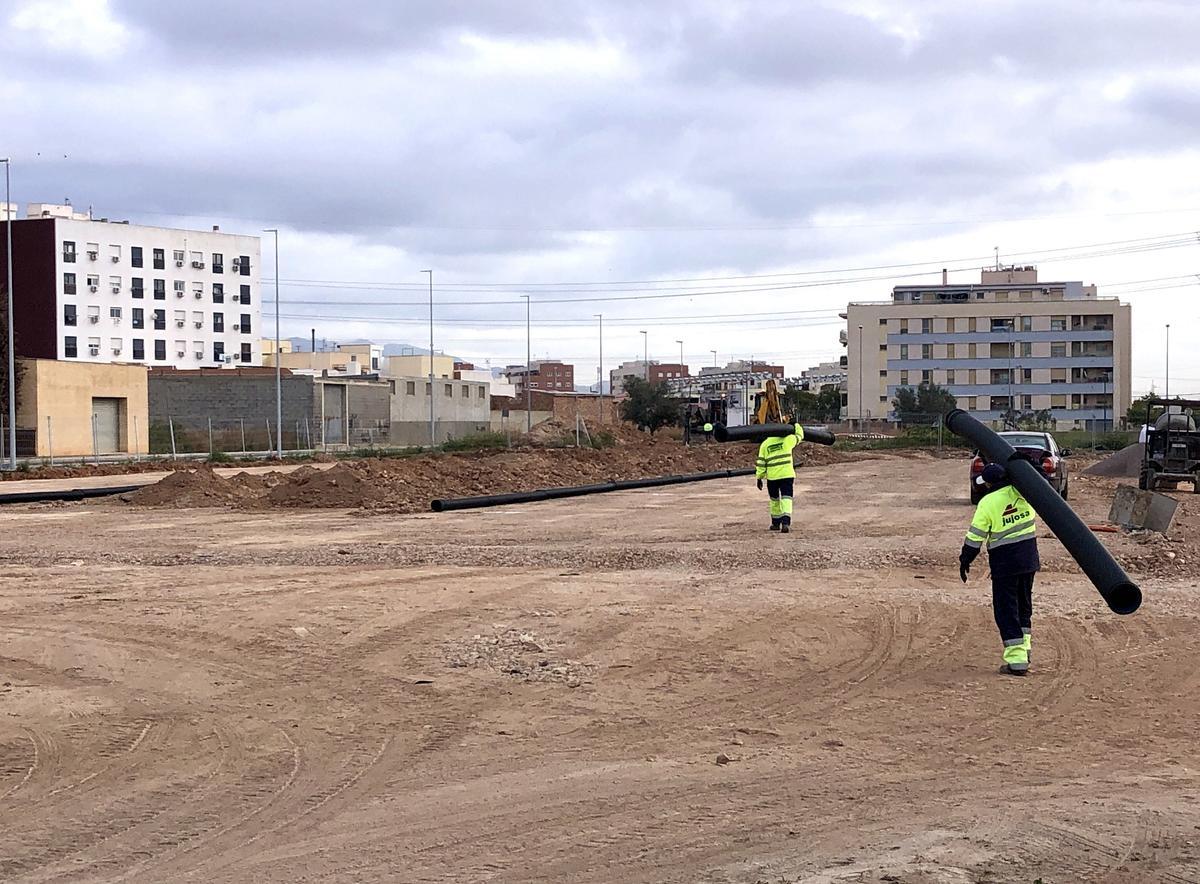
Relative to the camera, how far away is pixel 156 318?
333ft

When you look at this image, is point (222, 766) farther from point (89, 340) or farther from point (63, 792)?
point (89, 340)

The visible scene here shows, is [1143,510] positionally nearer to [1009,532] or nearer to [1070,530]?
[1009,532]

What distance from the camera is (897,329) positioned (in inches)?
4124

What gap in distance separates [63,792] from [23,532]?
51.6 feet

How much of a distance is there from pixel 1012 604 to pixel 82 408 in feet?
182

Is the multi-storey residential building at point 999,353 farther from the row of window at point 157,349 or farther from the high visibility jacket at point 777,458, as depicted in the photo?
the high visibility jacket at point 777,458

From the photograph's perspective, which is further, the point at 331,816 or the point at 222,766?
the point at 222,766

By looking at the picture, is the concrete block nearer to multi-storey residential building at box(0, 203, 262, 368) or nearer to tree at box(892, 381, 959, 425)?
tree at box(892, 381, 959, 425)

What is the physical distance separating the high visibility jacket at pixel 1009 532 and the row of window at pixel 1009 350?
9509 cm

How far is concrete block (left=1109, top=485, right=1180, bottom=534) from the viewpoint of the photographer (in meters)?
19.1

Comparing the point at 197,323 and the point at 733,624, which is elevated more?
the point at 197,323

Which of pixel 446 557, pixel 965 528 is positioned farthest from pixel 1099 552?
pixel 965 528

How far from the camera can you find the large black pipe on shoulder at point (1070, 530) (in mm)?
8578

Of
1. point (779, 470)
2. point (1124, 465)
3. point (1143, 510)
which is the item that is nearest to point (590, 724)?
point (779, 470)
